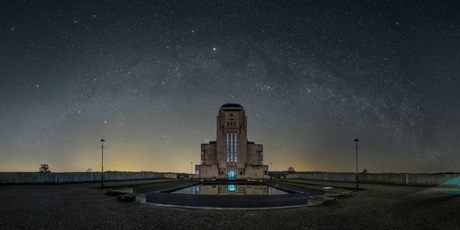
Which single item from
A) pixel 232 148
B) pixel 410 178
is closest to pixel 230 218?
pixel 410 178

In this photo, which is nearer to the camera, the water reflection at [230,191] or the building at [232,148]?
the water reflection at [230,191]

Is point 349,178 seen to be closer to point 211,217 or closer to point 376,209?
point 376,209

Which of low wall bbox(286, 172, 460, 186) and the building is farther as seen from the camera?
the building

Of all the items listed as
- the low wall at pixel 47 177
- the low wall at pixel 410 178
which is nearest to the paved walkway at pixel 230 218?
the low wall at pixel 410 178

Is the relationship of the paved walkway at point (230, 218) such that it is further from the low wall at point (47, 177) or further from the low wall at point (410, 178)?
the low wall at point (47, 177)

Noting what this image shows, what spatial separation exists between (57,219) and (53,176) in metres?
32.3

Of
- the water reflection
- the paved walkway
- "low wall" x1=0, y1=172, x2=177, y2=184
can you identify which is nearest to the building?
"low wall" x1=0, y1=172, x2=177, y2=184

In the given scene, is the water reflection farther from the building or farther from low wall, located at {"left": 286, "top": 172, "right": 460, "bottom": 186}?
the building

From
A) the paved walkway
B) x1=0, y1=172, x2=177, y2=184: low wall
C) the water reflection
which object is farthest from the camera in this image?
x1=0, y1=172, x2=177, y2=184: low wall

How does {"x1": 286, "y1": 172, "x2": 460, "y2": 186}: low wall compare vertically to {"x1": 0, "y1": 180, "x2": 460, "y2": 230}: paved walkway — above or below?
below

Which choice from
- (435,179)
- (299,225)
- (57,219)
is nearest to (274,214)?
(299,225)

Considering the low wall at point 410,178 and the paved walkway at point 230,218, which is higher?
the paved walkway at point 230,218

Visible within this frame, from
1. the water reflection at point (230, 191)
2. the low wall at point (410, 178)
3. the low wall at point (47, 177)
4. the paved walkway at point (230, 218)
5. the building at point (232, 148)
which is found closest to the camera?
the paved walkway at point (230, 218)

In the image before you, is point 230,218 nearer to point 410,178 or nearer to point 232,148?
point 410,178
